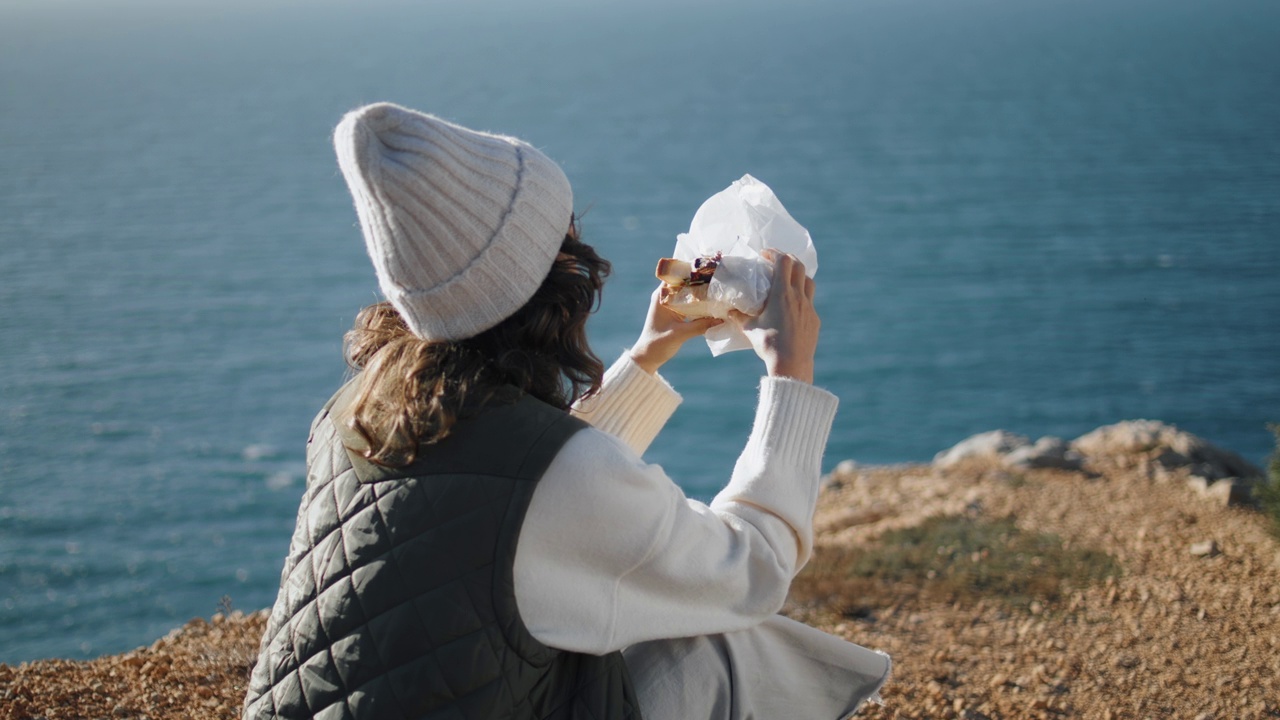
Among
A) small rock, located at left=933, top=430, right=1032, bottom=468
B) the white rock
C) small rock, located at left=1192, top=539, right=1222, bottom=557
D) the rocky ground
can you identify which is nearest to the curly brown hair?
the rocky ground

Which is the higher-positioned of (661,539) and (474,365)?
(474,365)

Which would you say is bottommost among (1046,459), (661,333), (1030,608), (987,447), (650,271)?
(650,271)

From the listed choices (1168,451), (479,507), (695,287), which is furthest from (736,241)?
(1168,451)

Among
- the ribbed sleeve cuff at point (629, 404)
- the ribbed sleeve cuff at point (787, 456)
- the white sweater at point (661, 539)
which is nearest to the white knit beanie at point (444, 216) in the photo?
the white sweater at point (661, 539)

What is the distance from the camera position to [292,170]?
252 feet

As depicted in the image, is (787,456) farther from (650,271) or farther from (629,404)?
(650,271)

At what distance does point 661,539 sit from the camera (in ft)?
6.54

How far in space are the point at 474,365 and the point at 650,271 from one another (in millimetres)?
47579

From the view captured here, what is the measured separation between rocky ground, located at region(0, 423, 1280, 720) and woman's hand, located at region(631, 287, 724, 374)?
1.47 m

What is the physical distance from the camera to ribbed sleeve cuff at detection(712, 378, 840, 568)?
2320mm

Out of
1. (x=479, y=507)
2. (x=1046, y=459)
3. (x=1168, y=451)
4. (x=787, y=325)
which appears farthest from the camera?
(x=1046, y=459)

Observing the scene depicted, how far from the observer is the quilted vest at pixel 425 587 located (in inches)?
75.5

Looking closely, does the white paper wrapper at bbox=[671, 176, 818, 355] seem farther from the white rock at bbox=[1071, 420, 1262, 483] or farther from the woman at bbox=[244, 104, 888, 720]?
the white rock at bbox=[1071, 420, 1262, 483]

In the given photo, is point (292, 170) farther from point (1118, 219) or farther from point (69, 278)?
point (1118, 219)
